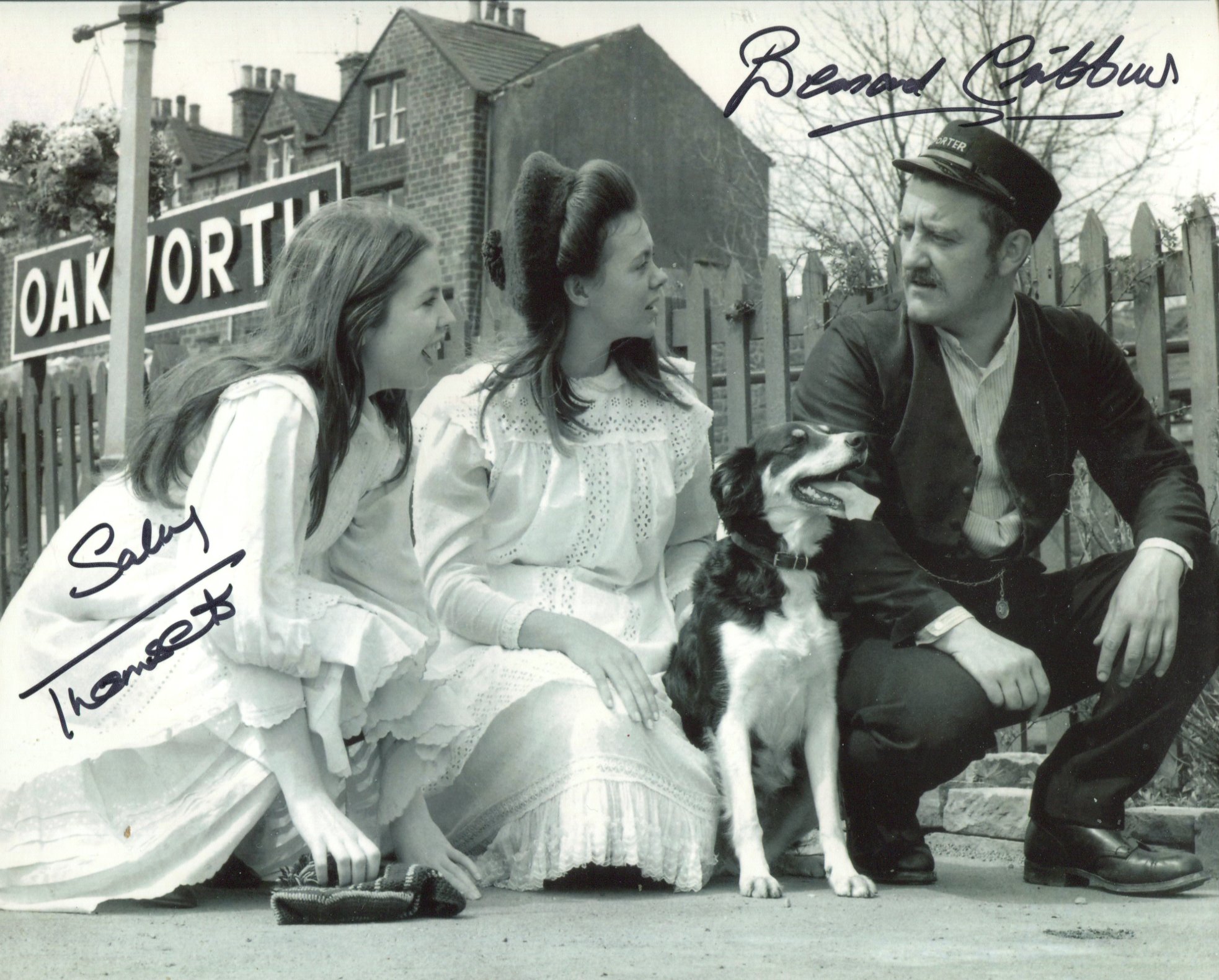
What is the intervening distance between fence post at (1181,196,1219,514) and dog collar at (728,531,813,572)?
180cm

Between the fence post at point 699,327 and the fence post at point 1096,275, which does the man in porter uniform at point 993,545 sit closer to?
the fence post at point 1096,275

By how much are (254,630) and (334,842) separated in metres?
0.46

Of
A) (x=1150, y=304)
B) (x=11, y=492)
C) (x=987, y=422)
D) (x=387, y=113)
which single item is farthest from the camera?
(x=387, y=113)

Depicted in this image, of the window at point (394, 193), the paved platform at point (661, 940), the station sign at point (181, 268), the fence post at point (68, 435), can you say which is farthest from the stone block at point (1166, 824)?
the window at point (394, 193)

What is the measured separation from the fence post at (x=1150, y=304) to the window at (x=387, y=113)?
1722 centimetres

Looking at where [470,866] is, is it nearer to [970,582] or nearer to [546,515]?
[546,515]

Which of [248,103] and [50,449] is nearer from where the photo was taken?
[50,449]

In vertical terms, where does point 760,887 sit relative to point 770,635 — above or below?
below

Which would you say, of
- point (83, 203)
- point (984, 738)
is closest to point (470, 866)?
point (984, 738)

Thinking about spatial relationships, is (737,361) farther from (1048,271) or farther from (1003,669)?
(1003,669)

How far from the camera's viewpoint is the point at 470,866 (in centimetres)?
326

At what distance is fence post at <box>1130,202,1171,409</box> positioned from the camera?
4.66 meters

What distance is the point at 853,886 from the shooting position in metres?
3.18

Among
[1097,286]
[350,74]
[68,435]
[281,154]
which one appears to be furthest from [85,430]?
[281,154]
